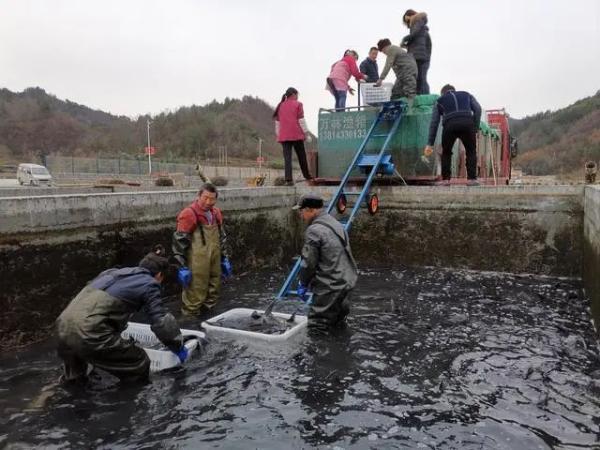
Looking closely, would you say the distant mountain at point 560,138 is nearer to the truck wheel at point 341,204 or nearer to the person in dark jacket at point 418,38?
the person in dark jacket at point 418,38

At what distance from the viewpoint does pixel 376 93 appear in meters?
10.2

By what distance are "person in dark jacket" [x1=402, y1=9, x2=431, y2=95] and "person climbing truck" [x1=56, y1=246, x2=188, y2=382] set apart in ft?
27.7

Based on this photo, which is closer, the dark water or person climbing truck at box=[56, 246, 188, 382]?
the dark water

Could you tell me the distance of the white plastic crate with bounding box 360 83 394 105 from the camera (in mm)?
10102

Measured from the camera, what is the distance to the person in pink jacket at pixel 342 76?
36.7 ft

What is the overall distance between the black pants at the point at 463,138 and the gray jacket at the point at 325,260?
4438mm

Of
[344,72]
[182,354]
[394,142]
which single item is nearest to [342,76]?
[344,72]

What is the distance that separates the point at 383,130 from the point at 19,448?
8.57 meters

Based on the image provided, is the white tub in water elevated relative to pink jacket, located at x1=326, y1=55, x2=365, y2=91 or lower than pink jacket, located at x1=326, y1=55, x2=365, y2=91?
lower

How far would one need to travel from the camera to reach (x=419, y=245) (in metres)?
9.84

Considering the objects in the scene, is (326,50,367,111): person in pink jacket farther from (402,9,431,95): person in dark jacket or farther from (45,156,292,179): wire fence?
(45,156,292,179): wire fence

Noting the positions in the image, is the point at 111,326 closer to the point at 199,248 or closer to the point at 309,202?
the point at 199,248

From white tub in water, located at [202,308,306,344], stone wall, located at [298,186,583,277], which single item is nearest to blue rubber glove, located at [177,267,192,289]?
white tub in water, located at [202,308,306,344]

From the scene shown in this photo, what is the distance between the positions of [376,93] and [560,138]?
107 m
